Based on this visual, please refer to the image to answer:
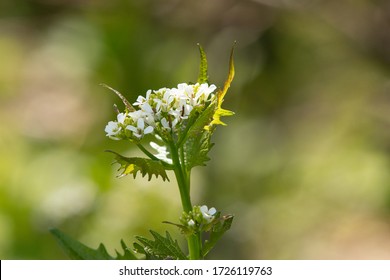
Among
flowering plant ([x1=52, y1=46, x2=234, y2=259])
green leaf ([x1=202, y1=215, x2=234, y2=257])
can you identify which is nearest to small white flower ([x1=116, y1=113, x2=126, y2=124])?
flowering plant ([x1=52, y1=46, x2=234, y2=259])

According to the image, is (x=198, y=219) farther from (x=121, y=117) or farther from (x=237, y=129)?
(x=237, y=129)

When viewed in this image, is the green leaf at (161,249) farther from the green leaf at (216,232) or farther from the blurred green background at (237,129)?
the blurred green background at (237,129)

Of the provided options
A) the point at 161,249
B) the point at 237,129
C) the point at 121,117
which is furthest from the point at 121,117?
the point at 237,129

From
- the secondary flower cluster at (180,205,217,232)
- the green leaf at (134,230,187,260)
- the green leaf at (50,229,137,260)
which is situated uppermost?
the green leaf at (50,229,137,260)

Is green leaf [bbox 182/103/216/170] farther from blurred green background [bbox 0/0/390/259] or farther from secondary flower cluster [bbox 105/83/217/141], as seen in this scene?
blurred green background [bbox 0/0/390/259]

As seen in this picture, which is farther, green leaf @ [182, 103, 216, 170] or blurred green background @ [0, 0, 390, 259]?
blurred green background @ [0, 0, 390, 259]

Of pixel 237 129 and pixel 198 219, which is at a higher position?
pixel 237 129

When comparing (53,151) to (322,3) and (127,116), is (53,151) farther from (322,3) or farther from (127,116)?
(127,116)
